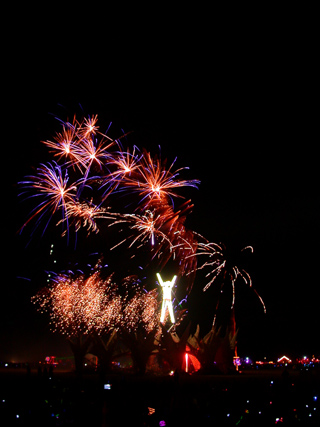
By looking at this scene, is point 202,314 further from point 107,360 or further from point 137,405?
point 137,405

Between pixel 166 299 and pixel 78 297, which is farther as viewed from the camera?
pixel 166 299

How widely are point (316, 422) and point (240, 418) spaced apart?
2.70 metres

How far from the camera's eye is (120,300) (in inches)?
1334

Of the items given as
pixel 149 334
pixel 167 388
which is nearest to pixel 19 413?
pixel 167 388

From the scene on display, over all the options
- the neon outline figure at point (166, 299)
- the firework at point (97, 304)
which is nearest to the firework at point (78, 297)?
the firework at point (97, 304)

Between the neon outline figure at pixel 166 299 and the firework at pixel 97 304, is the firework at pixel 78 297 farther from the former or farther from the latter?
the neon outline figure at pixel 166 299

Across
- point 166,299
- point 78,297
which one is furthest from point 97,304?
point 166,299

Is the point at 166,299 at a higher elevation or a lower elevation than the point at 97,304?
higher

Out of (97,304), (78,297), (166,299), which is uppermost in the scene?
(166,299)

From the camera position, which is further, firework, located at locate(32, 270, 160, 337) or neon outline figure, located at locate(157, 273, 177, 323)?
neon outline figure, located at locate(157, 273, 177, 323)

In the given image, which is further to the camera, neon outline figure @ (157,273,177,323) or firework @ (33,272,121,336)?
neon outline figure @ (157,273,177,323)

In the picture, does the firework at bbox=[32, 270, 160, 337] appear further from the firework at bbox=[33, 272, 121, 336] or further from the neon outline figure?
the neon outline figure

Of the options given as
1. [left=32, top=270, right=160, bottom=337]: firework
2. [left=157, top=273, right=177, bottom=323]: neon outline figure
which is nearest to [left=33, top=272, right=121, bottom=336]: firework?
[left=32, top=270, right=160, bottom=337]: firework

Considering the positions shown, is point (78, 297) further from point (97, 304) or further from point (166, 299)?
point (166, 299)
